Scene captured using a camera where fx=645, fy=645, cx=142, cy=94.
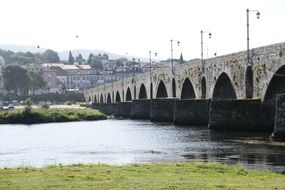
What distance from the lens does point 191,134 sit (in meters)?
59.5

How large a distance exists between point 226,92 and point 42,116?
39713mm

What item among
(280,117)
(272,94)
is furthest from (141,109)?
(280,117)

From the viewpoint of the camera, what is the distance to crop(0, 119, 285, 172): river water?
38719mm

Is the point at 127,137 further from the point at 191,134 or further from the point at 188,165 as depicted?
the point at 188,165

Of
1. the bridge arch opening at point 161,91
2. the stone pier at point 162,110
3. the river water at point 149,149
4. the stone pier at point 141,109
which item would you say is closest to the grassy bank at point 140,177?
the river water at point 149,149

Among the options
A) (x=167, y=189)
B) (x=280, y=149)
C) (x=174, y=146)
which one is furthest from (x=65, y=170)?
(x=174, y=146)

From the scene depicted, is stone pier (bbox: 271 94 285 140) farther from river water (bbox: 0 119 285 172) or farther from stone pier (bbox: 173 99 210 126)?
stone pier (bbox: 173 99 210 126)

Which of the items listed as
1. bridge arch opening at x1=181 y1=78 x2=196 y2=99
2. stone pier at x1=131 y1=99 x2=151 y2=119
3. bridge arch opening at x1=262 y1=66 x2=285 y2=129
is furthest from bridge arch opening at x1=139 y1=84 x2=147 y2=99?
bridge arch opening at x1=262 y1=66 x2=285 y2=129

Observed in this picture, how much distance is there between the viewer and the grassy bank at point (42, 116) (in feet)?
332

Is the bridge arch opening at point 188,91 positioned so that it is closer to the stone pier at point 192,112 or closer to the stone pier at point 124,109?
the stone pier at point 192,112

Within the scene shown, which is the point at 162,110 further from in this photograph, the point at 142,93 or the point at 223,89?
the point at 142,93

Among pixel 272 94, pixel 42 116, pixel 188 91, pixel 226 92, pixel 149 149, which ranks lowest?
pixel 149 149

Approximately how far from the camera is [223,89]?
7250cm

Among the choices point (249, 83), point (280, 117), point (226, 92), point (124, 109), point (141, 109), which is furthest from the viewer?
point (124, 109)
